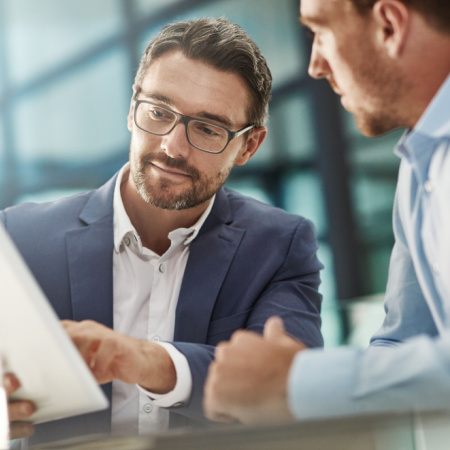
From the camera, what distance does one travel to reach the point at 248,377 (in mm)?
845

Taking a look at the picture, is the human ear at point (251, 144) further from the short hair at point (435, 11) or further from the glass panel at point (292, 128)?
the glass panel at point (292, 128)

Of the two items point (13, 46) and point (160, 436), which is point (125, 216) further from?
point (13, 46)

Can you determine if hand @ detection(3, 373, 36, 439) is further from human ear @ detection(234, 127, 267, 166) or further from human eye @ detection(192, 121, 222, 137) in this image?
human ear @ detection(234, 127, 267, 166)

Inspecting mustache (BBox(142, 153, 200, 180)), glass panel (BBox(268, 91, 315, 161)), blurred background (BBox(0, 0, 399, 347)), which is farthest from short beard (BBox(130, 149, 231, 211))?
glass panel (BBox(268, 91, 315, 161))

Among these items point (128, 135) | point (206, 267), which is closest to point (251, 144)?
point (206, 267)

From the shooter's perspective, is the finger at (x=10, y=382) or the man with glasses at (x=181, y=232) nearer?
the finger at (x=10, y=382)

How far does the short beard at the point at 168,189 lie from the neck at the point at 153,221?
0.05 meters

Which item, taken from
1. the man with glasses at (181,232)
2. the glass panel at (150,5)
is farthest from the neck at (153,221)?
the glass panel at (150,5)

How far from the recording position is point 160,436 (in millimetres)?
618

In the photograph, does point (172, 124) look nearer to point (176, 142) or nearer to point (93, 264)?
point (176, 142)

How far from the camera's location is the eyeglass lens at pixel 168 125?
1732 millimetres

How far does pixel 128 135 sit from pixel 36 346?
4.25m

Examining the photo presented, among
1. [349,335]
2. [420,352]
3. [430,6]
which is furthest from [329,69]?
[349,335]

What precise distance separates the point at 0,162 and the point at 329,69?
13.0 feet
